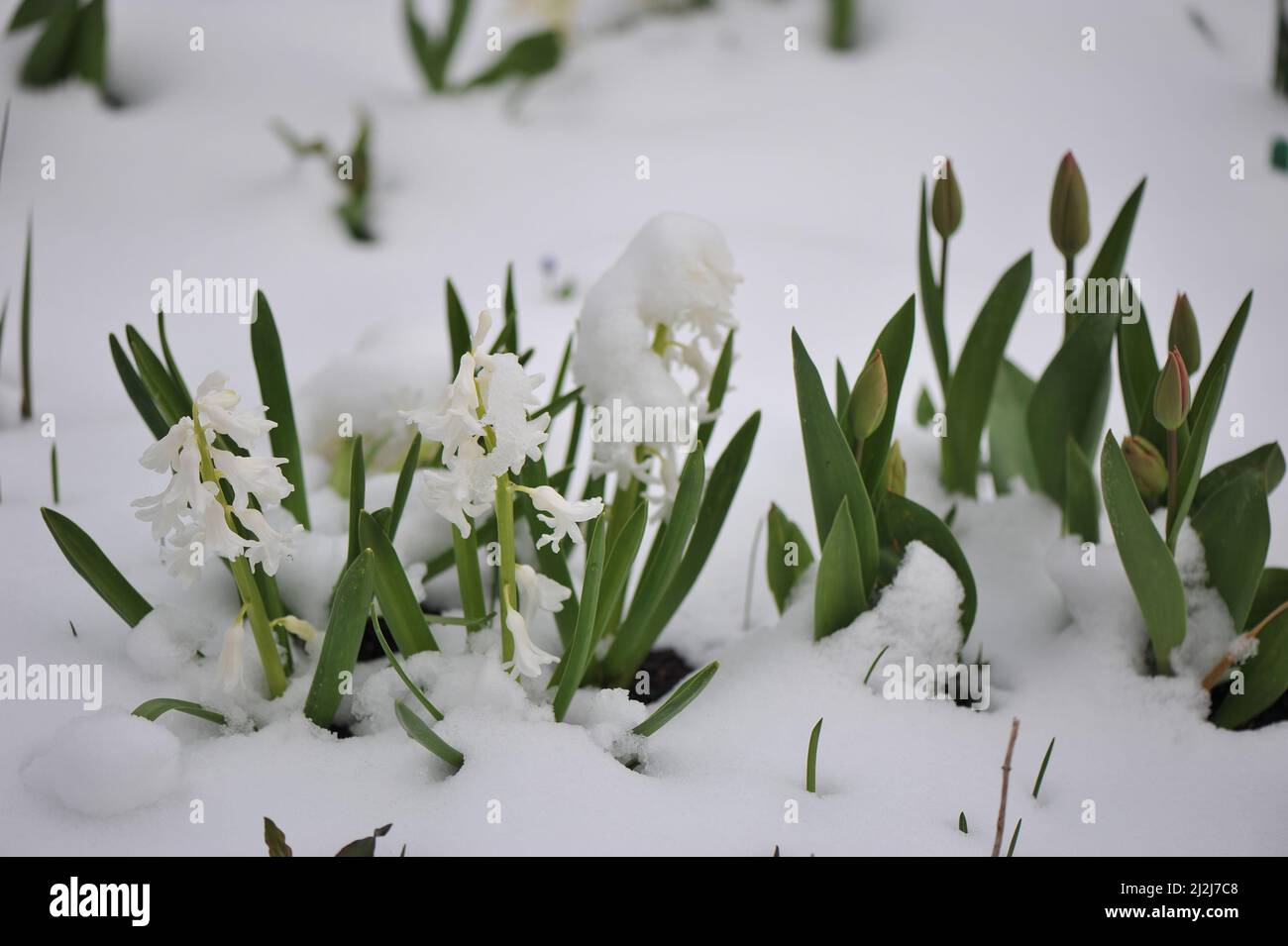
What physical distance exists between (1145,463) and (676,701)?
0.61 m

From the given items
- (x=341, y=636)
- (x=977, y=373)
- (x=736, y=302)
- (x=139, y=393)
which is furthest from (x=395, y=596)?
(x=736, y=302)

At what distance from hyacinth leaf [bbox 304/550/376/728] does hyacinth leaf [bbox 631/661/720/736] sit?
297mm

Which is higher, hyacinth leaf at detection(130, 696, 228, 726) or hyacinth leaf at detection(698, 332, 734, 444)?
hyacinth leaf at detection(698, 332, 734, 444)

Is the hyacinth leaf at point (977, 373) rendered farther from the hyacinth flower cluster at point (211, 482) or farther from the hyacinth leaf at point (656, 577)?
the hyacinth flower cluster at point (211, 482)

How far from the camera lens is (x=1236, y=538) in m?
1.26

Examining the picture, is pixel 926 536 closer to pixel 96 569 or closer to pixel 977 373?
pixel 977 373

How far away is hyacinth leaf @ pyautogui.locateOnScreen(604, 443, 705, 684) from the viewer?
1.18m

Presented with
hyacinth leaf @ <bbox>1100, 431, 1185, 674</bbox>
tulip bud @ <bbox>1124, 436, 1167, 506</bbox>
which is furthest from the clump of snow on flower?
tulip bud @ <bbox>1124, 436, 1167, 506</bbox>

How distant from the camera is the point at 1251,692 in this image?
126 cm

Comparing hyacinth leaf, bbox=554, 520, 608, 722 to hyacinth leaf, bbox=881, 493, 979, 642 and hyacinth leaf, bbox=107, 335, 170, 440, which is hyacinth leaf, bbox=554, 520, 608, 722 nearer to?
hyacinth leaf, bbox=881, 493, 979, 642

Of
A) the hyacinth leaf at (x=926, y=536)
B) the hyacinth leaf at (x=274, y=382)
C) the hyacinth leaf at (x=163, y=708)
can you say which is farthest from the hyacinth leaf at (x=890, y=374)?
the hyacinth leaf at (x=163, y=708)

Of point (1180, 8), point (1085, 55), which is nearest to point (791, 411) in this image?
point (1085, 55)

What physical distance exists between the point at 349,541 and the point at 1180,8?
287 centimetres

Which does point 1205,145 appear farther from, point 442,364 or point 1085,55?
point 442,364
